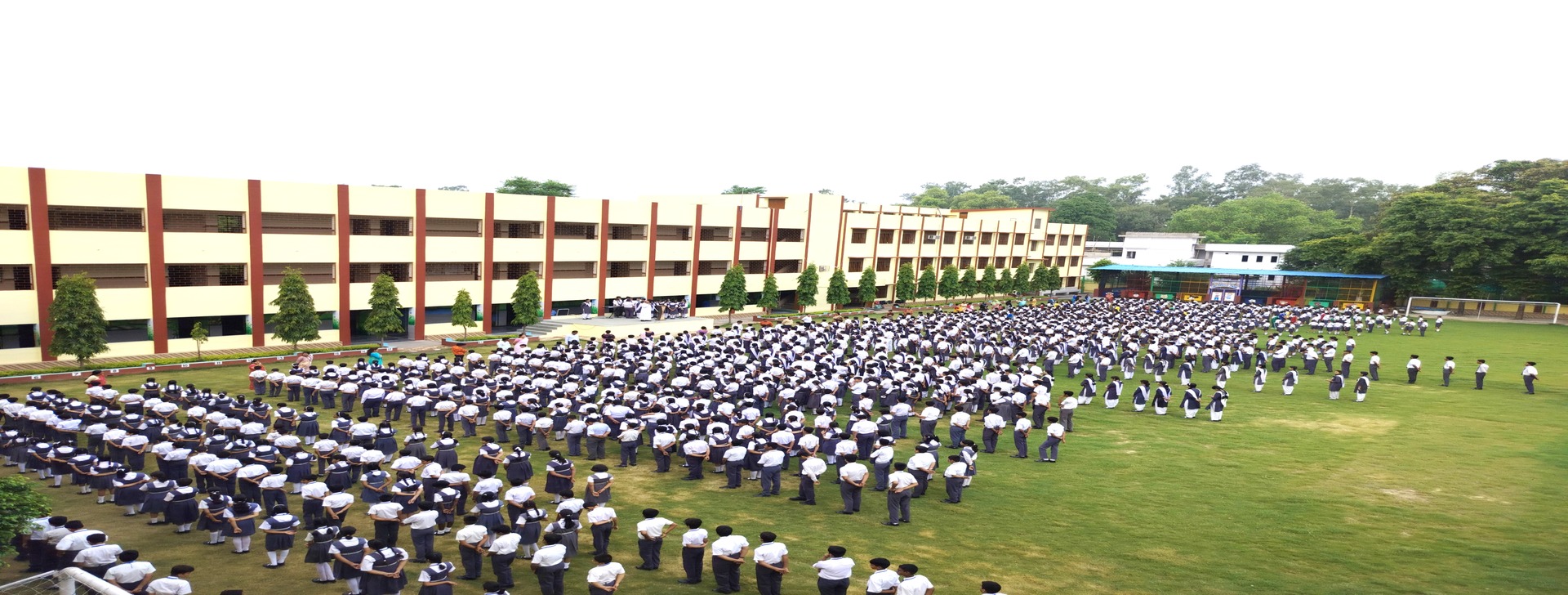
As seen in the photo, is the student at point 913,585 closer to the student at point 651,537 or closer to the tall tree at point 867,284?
the student at point 651,537

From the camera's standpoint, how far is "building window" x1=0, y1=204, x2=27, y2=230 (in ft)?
84.8

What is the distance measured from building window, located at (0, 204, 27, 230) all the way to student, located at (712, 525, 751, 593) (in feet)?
94.6

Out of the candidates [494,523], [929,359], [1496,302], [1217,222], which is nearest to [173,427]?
[494,523]

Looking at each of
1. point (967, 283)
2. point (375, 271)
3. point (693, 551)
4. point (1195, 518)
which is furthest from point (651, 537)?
point (967, 283)

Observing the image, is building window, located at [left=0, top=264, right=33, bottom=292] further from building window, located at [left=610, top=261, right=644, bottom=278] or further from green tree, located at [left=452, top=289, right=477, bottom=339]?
building window, located at [left=610, top=261, right=644, bottom=278]

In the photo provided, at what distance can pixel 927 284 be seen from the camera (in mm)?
57562

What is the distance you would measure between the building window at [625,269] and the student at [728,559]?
32.9 m

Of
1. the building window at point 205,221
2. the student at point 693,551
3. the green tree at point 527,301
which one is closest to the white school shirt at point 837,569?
the student at point 693,551

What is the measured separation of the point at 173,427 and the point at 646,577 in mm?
10462

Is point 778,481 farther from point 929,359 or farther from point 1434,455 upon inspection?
point 1434,455

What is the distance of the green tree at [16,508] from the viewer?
8336mm

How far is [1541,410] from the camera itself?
22047 millimetres

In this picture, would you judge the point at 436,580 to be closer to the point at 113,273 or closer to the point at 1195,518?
the point at 1195,518

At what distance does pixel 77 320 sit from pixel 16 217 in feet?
15.9
